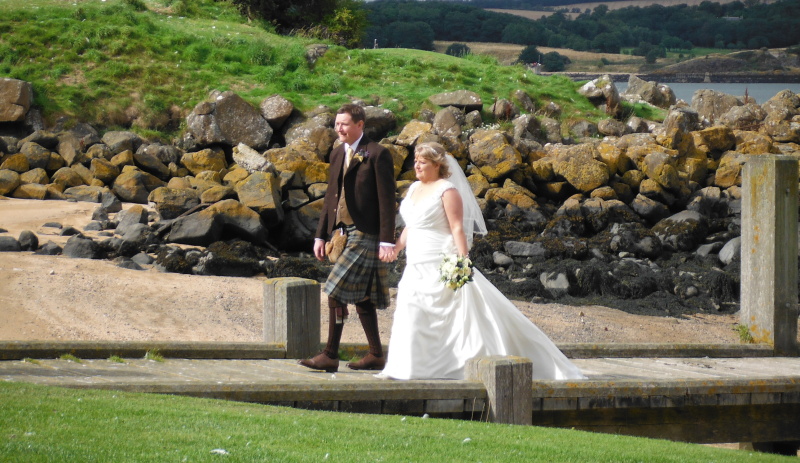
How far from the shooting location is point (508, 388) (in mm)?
7879

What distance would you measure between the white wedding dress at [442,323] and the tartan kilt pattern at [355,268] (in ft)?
1.09

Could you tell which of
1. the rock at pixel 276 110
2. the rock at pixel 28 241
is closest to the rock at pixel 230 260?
the rock at pixel 28 241

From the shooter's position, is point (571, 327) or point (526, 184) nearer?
point (571, 327)

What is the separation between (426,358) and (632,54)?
347 feet

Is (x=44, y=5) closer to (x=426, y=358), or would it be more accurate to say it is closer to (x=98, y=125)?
(x=98, y=125)

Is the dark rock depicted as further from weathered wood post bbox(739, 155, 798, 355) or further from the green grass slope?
the green grass slope

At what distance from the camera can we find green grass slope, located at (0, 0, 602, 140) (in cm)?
3189

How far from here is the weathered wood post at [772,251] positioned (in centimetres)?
1171

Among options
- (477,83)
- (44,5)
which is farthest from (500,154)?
(44,5)

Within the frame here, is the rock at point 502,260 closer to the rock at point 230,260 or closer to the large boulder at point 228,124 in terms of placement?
the rock at point 230,260

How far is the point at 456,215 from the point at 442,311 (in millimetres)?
875

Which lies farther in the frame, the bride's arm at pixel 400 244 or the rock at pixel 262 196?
the rock at pixel 262 196

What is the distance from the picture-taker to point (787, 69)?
79125 mm

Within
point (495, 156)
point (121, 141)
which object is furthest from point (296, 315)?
point (495, 156)
